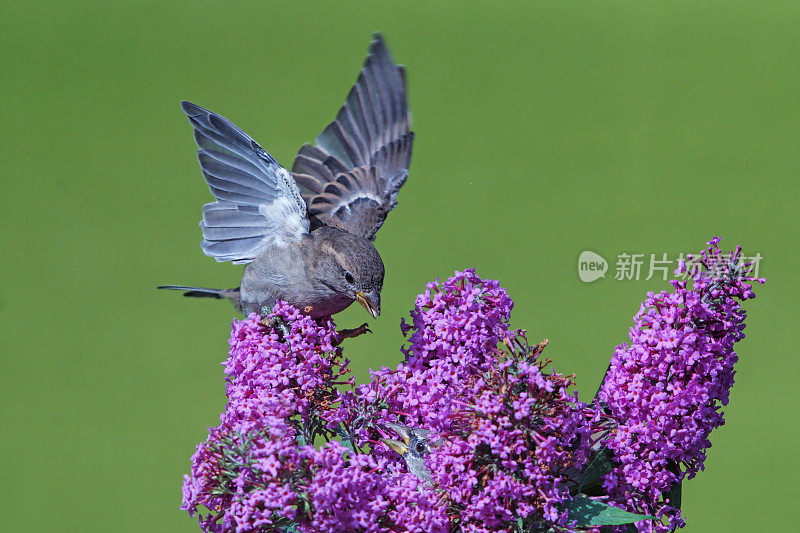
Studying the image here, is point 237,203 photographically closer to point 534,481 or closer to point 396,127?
point 396,127

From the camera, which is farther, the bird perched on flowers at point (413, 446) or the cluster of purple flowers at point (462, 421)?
the bird perched on flowers at point (413, 446)

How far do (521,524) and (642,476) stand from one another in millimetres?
239

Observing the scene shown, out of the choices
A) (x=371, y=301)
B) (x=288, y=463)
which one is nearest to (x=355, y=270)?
(x=371, y=301)

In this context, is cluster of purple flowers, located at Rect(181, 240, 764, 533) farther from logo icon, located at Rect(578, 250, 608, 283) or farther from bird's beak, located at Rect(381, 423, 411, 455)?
logo icon, located at Rect(578, 250, 608, 283)

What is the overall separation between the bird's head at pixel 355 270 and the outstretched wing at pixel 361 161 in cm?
27

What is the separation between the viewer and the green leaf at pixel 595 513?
1.06m

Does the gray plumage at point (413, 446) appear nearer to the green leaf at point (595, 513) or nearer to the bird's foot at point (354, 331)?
the green leaf at point (595, 513)

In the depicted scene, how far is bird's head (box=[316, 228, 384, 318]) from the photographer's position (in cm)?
158

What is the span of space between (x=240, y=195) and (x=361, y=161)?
453 millimetres

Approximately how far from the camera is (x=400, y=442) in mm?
1172

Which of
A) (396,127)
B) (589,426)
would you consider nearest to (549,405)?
(589,426)

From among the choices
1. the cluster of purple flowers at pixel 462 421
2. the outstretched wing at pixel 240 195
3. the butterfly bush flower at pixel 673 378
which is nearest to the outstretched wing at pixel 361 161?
the outstretched wing at pixel 240 195

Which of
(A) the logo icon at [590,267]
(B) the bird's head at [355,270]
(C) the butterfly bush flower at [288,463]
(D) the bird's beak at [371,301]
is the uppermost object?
(A) the logo icon at [590,267]

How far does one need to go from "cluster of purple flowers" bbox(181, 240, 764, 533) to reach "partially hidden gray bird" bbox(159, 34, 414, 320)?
271 millimetres
